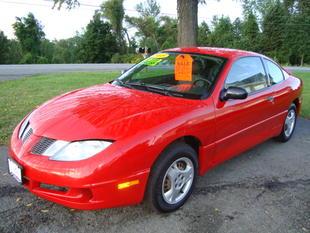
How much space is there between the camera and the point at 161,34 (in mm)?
58344

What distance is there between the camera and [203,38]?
2111 inches

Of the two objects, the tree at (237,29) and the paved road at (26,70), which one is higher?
the tree at (237,29)

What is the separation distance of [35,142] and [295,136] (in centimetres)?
468

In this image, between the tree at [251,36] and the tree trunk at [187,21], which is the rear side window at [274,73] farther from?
A: the tree at [251,36]

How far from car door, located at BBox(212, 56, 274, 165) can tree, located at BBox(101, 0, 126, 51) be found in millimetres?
50622

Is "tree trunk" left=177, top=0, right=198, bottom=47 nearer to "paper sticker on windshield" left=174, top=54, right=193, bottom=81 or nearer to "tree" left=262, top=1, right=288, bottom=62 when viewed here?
"paper sticker on windshield" left=174, top=54, right=193, bottom=81

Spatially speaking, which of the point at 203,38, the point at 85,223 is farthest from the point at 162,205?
the point at 203,38

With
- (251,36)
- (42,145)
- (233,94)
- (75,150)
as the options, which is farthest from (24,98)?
(251,36)

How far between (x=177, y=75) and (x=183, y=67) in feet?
0.50

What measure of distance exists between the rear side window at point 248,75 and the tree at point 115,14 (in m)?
50.5

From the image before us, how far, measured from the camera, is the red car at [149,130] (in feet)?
10.3

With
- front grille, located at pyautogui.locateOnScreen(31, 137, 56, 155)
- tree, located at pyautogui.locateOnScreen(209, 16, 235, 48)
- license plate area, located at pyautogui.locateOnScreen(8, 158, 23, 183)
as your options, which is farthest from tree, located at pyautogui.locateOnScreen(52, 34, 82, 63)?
front grille, located at pyautogui.locateOnScreen(31, 137, 56, 155)

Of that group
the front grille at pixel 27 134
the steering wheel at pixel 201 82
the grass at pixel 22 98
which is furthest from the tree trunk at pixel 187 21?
the front grille at pixel 27 134

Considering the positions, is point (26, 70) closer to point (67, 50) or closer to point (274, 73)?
point (274, 73)
